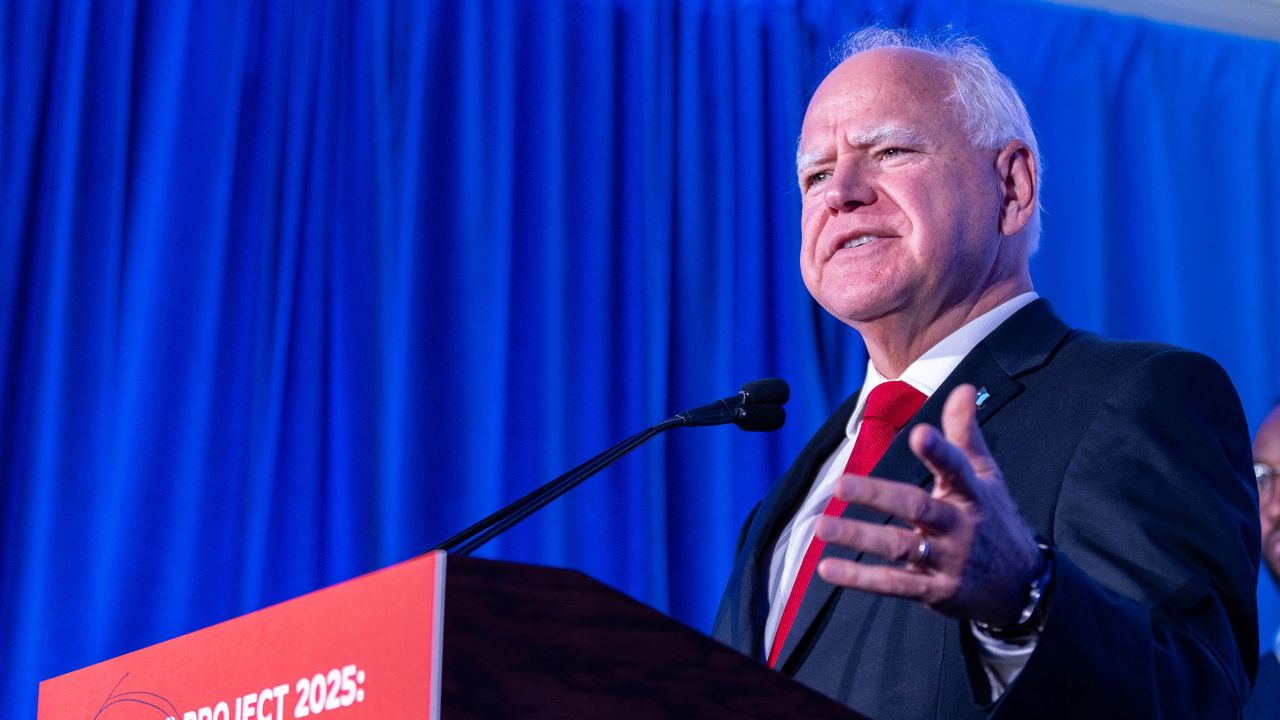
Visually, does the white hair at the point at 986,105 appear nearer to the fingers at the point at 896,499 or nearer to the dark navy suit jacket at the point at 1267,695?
the fingers at the point at 896,499

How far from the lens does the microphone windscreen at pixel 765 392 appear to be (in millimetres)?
1907

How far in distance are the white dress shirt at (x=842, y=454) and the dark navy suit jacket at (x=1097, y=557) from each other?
7cm

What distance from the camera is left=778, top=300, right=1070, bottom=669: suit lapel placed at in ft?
4.99

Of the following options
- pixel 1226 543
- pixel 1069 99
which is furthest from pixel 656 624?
pixel 1069 99

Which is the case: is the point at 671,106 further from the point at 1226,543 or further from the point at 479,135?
the point at 1226,543

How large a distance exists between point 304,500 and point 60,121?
3.21 feet

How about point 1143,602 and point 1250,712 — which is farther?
point 1250,712

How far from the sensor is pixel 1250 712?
3.19 metres

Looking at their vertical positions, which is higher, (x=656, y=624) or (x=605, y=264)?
(x=605, y=264)

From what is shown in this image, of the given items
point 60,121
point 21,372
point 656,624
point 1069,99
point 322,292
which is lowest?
point 656,624

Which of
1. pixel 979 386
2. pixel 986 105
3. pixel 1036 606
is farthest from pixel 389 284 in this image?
pixel 1036 606

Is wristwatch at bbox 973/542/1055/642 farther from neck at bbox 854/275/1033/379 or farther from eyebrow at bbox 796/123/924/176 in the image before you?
eyebrow at bbox 796/123/924/176

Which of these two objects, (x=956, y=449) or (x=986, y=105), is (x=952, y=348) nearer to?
(x=986, y=105)

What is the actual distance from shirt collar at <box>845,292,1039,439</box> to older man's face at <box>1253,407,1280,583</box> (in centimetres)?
168
